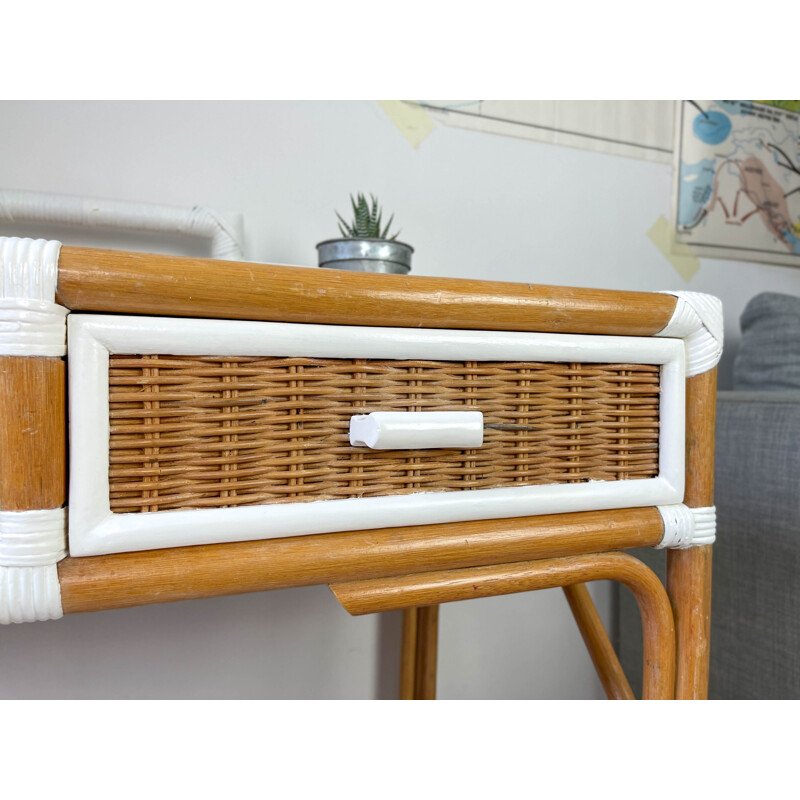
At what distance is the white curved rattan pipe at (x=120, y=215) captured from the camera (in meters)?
0.70

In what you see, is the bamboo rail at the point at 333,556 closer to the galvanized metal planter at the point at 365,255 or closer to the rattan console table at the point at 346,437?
the rattan console table at the point at 346,437

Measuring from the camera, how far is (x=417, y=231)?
3.04ft

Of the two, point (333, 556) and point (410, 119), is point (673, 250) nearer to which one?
point (410, 119)

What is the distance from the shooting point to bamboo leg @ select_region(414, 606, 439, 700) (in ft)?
2.74

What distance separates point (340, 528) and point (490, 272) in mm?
643

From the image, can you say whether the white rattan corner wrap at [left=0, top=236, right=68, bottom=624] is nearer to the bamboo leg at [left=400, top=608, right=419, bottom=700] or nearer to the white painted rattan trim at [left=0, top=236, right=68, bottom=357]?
the white painted rattan trim at [left=0, top=236, right=68, bottom=357]

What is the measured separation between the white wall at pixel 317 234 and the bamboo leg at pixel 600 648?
0.23 metres

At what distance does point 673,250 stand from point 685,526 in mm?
740

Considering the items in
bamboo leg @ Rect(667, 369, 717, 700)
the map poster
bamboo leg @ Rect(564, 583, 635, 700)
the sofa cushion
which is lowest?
bamboo leg @ Rect(564, 583, 635, 700)

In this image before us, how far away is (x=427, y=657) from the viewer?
0.84m

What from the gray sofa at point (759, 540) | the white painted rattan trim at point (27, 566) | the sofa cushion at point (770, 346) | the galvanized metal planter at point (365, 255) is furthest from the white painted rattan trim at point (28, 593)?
the sofa cushion at point (770, 346)

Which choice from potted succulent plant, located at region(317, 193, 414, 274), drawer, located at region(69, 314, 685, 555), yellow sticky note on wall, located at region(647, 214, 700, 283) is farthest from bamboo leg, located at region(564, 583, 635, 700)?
yellow sticky note on wall, located at region(647, 214, 700, 283)

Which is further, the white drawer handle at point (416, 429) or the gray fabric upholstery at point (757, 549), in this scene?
the gray fabric upholstery at point (757, 549)

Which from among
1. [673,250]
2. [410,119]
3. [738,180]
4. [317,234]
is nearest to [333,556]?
[317,234]
